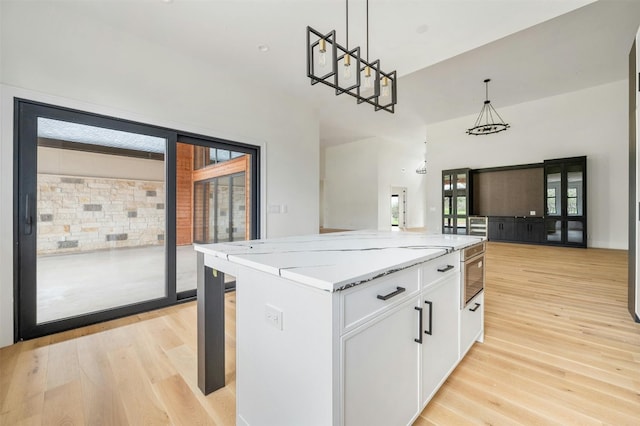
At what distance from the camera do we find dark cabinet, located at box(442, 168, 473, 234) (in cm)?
793

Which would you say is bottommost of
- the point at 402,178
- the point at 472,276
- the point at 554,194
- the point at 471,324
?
the point at 471,324

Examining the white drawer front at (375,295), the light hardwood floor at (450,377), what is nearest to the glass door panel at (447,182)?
the light hardwood floor at (450,377)

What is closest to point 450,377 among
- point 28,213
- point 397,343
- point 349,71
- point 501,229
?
point 397,343

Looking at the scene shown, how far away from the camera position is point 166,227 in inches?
121

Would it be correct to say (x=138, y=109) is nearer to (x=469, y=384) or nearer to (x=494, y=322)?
(x=469, y=384)

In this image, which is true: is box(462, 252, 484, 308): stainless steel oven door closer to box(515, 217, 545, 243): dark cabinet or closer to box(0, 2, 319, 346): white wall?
box(0, 2, 319, 346): white wall

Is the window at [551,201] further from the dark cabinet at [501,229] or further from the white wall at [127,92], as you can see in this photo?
the white wall at [127,92]

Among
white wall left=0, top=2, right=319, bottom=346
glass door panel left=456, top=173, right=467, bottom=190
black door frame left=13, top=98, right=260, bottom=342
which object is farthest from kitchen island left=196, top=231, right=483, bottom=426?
glass door panel left=456, top=173, right=467, bottom=190

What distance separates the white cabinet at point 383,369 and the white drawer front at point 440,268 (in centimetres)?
16

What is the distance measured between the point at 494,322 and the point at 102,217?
4.00 meters

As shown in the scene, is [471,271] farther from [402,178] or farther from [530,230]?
[402,178]

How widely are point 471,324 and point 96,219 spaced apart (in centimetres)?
354

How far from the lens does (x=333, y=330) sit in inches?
33.5

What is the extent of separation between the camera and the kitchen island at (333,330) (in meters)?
0.89
